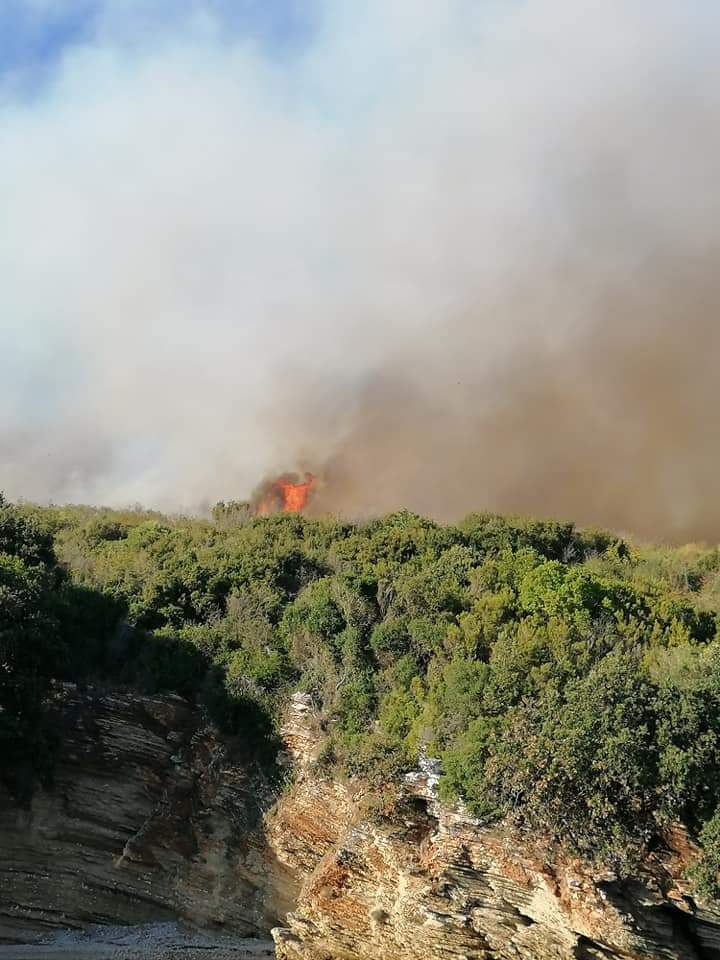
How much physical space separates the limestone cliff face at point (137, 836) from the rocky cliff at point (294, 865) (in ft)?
0.10

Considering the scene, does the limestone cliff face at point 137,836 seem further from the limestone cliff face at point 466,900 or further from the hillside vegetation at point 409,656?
the limestone cliff face at point 466,900

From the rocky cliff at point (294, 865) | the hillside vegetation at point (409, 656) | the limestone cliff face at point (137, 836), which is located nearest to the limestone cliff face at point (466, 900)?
the rocky cliff at point (294, 865)

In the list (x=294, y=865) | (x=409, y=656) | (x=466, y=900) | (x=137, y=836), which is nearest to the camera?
(x=466, y=900)

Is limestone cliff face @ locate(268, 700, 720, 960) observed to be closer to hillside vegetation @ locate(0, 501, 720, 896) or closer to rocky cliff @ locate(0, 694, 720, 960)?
rocky cliff @ locate(0, 694, 720, 960)

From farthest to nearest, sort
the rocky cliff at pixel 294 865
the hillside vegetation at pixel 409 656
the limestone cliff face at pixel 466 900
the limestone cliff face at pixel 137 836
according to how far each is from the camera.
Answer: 1. the limestone cliff face at pixel 137 836
2. the hillside vegetation at pixel 409 656
3. the rocky cliff at pixel 294 865
4. the limestone cliff face at pixel 466 900

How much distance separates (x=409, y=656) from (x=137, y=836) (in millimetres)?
7475

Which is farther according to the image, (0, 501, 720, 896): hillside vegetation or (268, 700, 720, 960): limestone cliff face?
(0, 501, 720, 896): hillside vegetation

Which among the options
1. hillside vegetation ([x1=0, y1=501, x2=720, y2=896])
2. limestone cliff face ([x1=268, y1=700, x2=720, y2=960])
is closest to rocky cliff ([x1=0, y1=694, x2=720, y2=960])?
limestone cliff face ([x1=268, y1=700, x2=720, y2=960])

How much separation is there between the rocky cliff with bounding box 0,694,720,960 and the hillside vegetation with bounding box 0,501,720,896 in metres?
0.56

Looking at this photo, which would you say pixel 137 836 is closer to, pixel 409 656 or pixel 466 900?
pixel 409 656

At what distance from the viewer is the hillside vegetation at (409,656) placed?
1706cm

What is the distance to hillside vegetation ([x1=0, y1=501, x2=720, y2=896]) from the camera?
1706cm

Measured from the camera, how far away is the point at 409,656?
2202 centimetres

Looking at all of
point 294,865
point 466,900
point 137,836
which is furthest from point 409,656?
point 137,836
